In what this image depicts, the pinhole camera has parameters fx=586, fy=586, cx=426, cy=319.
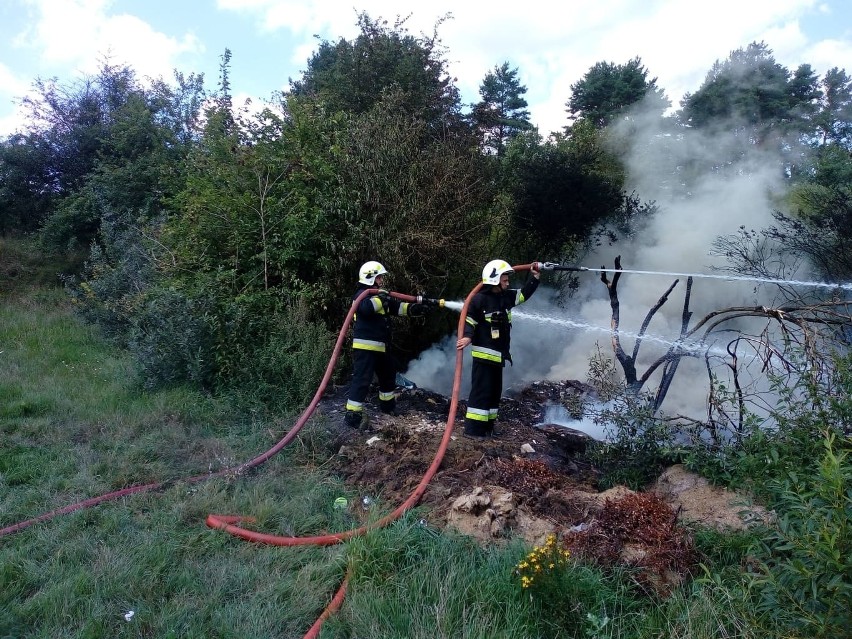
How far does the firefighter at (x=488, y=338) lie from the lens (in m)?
6.00

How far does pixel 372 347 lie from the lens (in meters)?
6.49

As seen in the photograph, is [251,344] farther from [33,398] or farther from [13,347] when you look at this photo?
[13,347]

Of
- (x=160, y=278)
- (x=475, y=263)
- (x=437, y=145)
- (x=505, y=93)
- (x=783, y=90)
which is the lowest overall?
(x=160, y=278)

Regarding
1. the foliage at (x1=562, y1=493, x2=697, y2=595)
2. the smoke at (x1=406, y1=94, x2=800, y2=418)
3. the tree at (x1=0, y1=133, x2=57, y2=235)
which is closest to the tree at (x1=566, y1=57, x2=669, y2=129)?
the smoke at (x1=406, y1=94, x2=800, y2=418)

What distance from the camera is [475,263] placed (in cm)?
911

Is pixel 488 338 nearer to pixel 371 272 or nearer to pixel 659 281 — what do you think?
pixel 371 272

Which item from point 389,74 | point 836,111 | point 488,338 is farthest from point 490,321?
point 836,111

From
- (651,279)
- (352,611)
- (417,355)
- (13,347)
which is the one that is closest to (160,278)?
(13,347)

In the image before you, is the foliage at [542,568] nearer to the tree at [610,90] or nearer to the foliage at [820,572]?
the foliage at [820,572]

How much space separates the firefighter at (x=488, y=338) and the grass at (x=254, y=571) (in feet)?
5.38

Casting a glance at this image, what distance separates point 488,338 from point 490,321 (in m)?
0.21

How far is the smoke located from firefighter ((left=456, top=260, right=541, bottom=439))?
103 inches

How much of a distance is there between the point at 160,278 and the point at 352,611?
7.18 meters

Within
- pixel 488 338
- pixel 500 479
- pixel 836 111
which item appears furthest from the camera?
pixel 836 111
